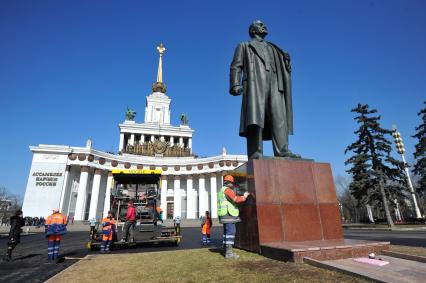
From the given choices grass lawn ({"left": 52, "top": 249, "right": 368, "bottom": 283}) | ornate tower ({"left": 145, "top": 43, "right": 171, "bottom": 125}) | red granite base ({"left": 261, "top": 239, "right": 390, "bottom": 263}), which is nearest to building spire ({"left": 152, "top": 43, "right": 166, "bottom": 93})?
ornate tower ({"left": 145, "top": 43, "right": 171, "bottom": 125})

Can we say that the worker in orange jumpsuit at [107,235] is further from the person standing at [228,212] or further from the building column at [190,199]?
the building column at [190,199]

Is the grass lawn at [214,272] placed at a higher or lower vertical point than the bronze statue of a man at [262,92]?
lower

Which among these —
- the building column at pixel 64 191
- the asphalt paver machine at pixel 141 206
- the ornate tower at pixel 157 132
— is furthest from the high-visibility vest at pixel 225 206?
the ornate tower at pixel 157 132

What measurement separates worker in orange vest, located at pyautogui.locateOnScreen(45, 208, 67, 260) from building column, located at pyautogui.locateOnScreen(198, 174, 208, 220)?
160 feet

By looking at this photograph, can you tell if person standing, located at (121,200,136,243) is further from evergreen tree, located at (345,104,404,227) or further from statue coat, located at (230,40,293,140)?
evergreen tree, located at (345,104,404,227)

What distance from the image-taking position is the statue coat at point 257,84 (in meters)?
6.53

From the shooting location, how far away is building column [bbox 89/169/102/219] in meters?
49.2

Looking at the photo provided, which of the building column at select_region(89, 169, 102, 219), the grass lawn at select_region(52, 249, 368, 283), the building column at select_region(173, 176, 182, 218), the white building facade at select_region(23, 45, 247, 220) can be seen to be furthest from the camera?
the building column at select_region(173, 176, 182, 218)

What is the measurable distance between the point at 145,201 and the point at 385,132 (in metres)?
26.3

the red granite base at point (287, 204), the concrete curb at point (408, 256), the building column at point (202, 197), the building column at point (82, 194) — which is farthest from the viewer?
the building column at point (202, 197)

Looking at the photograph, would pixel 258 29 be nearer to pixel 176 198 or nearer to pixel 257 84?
pixel 257 84

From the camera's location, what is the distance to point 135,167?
56.9 meters

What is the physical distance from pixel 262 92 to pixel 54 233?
26.9 feet

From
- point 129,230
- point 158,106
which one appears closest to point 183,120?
point 158,106
